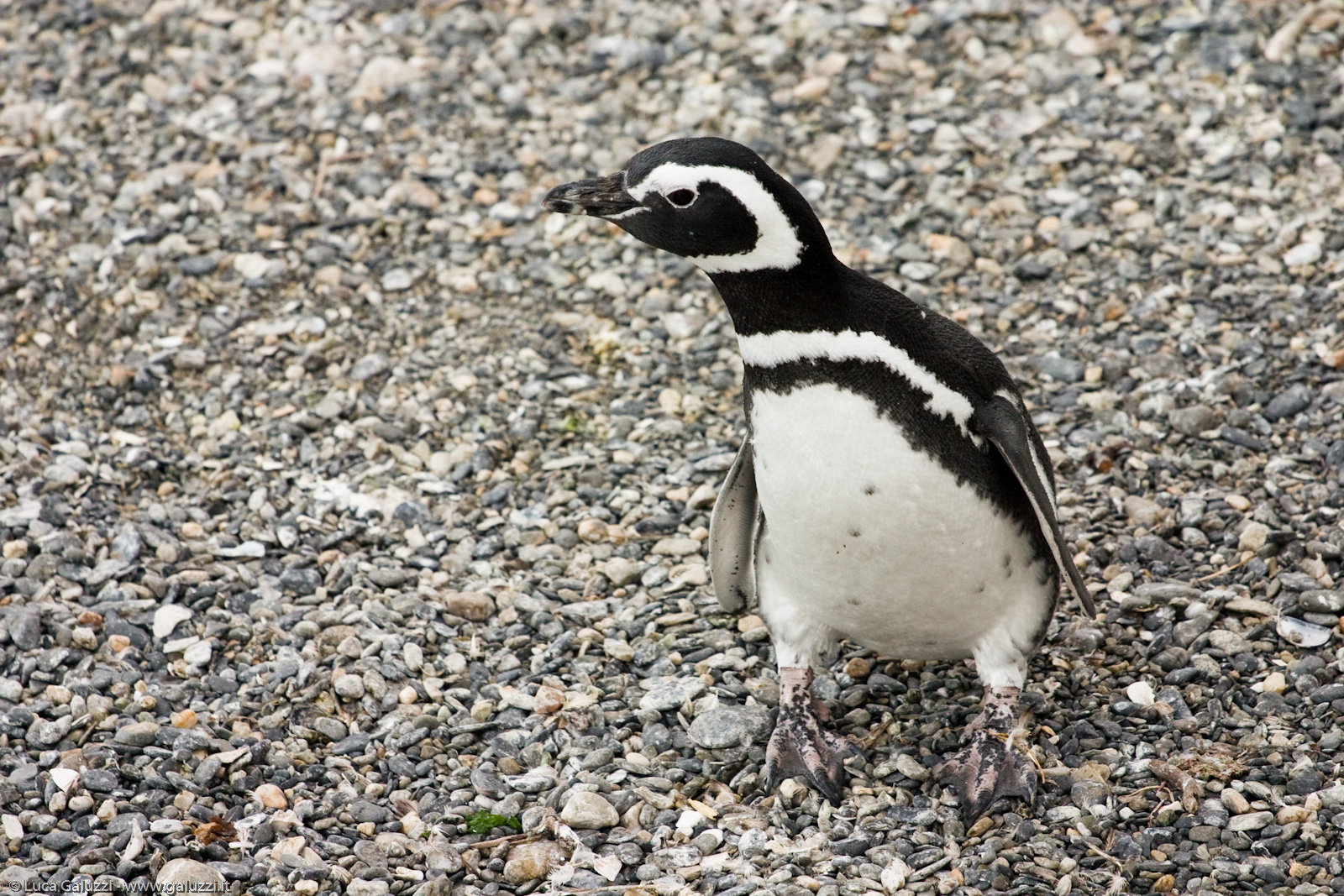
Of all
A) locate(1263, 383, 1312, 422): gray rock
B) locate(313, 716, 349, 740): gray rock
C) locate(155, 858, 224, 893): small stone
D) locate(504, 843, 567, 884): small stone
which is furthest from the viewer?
locate(1263, 383, 1312, 422): gray rock

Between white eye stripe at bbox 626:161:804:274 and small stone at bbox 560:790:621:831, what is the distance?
135 cm

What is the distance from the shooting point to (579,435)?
16.9 ft

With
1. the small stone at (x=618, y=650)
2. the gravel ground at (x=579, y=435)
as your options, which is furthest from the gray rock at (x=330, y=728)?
the small stone at (x=618, y=650)

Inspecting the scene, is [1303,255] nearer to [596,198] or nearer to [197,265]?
[596,198]

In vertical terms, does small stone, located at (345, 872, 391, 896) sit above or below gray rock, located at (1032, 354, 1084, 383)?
below

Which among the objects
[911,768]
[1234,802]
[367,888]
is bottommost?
[367,888]

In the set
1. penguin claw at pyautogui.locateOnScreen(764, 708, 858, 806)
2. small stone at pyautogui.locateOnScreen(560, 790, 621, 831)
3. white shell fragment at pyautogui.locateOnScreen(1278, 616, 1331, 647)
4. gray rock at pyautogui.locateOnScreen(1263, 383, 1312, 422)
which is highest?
gray rock at pyautogui.locateOnScreen(1263, 383, 1312, 422)

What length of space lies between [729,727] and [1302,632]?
62.4 inches

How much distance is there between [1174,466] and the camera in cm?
466

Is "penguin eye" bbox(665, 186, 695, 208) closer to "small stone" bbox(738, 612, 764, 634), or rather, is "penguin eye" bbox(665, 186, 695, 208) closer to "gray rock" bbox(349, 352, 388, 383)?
"small stone" bbox(738, 612, 764, 634)

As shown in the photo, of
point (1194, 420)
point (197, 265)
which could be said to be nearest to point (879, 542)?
point (1194, 420)

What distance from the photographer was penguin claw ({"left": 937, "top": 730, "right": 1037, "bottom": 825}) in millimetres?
3510

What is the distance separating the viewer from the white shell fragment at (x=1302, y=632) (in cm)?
393

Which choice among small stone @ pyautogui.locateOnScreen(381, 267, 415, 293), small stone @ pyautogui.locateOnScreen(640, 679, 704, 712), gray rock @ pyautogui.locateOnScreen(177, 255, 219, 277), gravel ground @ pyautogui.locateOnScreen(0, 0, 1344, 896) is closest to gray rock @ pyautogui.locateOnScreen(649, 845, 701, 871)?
gravel ground @ pyautogui.locateOnScreen(0, 0, 1344, 896)
